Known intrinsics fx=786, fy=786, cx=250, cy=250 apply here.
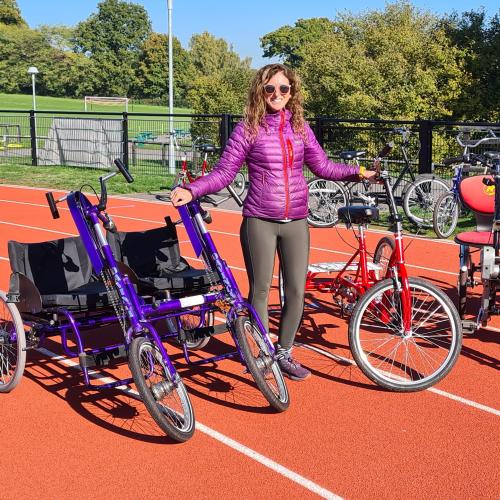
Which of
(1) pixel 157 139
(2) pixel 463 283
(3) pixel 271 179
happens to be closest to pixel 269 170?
(3) pixel 271 179

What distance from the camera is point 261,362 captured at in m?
4.45

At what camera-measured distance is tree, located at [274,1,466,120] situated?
27281 mm

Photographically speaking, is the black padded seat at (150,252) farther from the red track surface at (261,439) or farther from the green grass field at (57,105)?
the green grass field at (57,105)

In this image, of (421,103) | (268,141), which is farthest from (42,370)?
(421,103)

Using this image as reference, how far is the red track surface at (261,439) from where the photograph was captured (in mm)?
3758

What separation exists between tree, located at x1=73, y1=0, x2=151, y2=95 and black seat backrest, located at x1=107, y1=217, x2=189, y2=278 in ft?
296

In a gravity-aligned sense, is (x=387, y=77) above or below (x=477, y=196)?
above

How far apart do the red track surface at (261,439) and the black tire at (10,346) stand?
121mm

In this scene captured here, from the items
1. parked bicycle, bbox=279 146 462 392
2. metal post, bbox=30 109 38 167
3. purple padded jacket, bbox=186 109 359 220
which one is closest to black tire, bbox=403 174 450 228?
parked bicycle, bbox=279 146 462 392

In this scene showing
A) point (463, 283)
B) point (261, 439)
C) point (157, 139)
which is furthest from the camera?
point (157, 139)

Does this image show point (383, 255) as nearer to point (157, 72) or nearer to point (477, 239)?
point (477, 239)

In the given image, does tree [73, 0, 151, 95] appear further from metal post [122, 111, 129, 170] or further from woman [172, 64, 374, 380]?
woman [172, 64, 374, 380]

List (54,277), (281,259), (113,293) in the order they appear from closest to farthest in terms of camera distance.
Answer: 1. (113,293)
2. (281,259)
3. (54,277)

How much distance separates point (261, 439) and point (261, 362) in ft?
1.42
